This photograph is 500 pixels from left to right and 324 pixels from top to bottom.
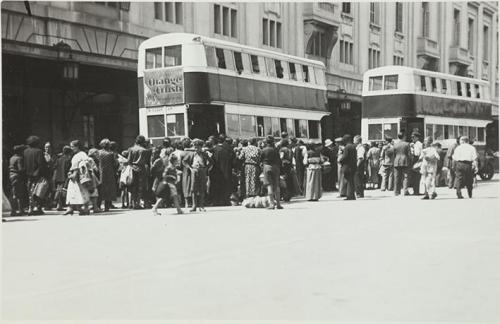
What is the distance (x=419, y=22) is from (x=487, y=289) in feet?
121

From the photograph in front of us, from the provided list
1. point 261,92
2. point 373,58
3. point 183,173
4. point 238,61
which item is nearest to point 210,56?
point 238,61

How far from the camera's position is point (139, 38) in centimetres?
2312

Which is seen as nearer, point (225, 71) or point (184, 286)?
point (184, 286)

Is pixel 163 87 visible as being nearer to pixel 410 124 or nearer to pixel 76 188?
pixel 76 188

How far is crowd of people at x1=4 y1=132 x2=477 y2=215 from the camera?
45.9 feet

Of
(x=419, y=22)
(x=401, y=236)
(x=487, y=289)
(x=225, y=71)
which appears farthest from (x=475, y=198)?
(x=419, y=22)

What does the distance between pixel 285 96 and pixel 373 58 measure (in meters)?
18.6

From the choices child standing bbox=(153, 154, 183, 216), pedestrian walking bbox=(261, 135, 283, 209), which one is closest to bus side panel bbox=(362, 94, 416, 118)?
pedestrian walking bbox=(261, 135, 283, 209)

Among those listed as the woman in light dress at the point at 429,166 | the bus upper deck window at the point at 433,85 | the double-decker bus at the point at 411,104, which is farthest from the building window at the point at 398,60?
the woman in light dress at the point at 429,166

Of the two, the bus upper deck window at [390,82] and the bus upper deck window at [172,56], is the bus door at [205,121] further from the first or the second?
the bus upper deck window at [390,82]

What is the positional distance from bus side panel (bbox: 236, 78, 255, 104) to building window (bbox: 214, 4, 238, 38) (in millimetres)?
7501

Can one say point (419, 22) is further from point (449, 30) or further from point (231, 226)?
point (231, 226)

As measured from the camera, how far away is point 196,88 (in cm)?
1761

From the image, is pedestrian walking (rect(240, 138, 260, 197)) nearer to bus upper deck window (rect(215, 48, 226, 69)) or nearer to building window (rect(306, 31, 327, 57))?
bus upper deck window (rect(215, 48, 226, 69))
